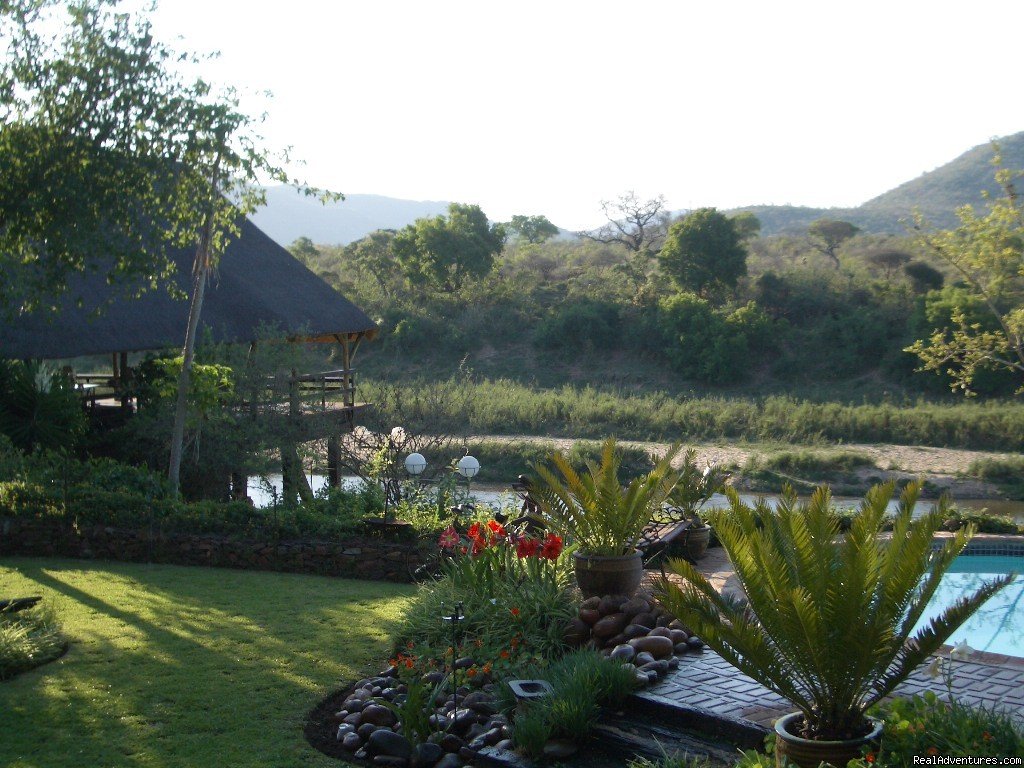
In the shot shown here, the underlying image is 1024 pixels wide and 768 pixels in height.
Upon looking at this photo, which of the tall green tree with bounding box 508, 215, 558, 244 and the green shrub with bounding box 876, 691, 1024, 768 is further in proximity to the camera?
the tall green tree with bounding box 508, 215, 558, 244

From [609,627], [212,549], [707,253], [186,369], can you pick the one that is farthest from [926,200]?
[609,627]

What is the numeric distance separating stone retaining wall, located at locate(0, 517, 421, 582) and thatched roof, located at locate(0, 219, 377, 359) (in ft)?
9.67

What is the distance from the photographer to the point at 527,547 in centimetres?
682

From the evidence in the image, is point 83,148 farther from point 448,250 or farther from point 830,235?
point 830,235

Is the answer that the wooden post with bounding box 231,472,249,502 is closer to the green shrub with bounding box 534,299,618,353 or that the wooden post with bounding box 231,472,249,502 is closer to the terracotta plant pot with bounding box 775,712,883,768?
the terracotta plant pot with bounding box 775,712,883,768

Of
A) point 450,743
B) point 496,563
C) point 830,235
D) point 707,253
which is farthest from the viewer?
point 830,235

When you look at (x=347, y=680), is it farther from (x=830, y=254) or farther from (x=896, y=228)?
(x=896, y=228)

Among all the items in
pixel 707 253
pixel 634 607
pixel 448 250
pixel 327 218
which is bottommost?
pixel 634 607

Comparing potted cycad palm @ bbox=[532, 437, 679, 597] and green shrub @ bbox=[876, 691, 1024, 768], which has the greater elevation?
potted cycad palm @ bbox=[532, 437, 679, 597]

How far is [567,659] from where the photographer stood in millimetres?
6086

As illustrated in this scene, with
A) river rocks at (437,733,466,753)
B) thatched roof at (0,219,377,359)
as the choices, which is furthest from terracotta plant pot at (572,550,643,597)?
thatched roof at (0,219,377,359)

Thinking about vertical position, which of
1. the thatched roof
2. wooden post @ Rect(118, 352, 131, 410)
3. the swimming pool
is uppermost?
the thatched roof

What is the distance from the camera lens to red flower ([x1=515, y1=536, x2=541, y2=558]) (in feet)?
22.3

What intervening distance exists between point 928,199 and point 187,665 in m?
75.4
